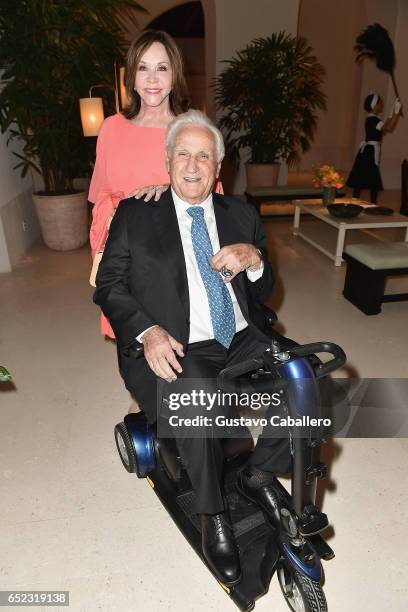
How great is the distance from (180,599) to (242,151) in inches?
314

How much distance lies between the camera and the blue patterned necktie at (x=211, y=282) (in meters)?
1.66

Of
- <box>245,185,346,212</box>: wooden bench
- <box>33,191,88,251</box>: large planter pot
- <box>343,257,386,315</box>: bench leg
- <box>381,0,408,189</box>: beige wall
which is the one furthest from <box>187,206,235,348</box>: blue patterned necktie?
<box>381,0,408,189</box>: beige wall

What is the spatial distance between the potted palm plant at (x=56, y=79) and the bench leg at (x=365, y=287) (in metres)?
3.15

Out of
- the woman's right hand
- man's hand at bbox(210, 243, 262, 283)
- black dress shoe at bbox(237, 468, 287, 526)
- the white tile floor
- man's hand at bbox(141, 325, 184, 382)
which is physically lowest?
the white tile floor

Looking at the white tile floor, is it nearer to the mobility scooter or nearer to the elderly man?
the mobility scooter

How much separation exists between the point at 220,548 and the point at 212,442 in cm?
37

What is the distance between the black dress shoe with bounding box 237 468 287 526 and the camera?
1.59 meters

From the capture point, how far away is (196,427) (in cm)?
150

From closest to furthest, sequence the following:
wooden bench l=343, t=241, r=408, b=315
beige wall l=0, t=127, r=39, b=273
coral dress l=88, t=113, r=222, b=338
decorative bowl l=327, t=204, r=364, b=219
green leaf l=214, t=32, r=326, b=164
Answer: coral dress l=88, t=113, r=222, b=338
wooden bench l=343, t=241, r=408, b=315
beige wall l=0, t=127, r=39, b=273
decorative bowl l=327, t=204, r=364, b=219
green leaf l=214, t=32, r=326, b=164

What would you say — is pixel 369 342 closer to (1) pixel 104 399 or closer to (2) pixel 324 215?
(1) pixel 104 399

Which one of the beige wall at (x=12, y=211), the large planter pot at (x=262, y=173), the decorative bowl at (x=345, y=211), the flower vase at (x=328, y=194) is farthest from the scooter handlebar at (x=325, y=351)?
the large planter pot at (x=262, y=173)

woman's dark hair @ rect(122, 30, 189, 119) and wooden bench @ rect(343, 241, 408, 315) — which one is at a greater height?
woman's dark hair @ rect(122, 30, 189, 119)

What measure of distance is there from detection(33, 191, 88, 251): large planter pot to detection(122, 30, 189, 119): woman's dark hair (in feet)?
10.7

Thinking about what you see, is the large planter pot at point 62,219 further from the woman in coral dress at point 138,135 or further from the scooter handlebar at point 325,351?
the scooter handlebar at point 325,351
